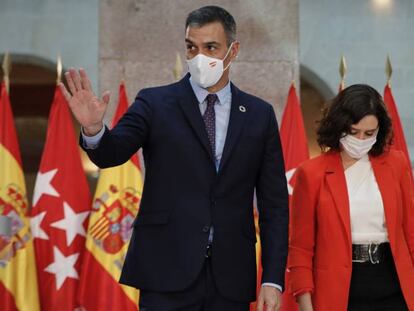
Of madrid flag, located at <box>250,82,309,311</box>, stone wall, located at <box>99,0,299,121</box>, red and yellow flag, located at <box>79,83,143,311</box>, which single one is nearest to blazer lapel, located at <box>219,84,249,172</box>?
stone wall, located at <box>99,0,299,121</box>

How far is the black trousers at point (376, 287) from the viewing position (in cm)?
372

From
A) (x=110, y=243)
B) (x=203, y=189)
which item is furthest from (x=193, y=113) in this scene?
(x=110, y=243)

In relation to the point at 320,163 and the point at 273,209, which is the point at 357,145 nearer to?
the point at 320,163

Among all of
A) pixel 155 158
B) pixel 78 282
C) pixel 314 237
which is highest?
pixel 155 158

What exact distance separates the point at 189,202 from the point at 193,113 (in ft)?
1.03

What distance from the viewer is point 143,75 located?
5441 millimetres

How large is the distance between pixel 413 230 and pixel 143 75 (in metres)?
2.12

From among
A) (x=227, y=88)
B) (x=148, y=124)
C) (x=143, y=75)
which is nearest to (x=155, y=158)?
(x=148, y=124)

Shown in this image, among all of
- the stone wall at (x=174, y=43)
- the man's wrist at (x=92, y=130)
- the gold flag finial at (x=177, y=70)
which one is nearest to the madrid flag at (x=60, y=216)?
the stone wall at (x=174, y=43)

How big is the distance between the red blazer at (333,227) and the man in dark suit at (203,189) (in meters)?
0.37

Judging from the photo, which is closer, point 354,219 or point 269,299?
point 269,299

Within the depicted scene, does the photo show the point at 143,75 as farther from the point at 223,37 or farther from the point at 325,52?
the point at 325,52

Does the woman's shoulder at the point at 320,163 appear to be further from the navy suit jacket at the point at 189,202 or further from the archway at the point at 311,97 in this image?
the archway at the point at 311,97

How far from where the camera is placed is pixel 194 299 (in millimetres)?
3211
